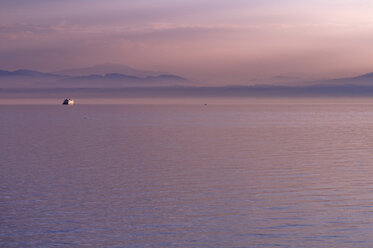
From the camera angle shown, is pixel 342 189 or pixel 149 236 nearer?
pixel 149 236

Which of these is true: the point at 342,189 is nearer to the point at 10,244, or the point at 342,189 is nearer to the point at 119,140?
the point at 10,244

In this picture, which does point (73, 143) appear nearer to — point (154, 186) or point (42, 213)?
point (154, 186)

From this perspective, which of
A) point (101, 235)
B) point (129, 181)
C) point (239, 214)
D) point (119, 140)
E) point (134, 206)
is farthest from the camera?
point (119, 140)

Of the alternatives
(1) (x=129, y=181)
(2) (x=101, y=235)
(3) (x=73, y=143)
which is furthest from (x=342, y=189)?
(3) (x=73, y=143)

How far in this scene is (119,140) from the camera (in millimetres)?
40344

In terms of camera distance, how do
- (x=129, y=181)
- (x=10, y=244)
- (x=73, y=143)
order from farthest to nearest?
1. (x=73, y=143)
2. (x=129, y=181)
3. (x=10, y=244)

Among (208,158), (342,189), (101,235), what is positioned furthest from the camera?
(208,158)

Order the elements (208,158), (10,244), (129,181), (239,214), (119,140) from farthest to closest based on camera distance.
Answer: (119,140), (208,158), (129,181), (239,214), (10,244)

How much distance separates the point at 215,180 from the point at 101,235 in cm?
818

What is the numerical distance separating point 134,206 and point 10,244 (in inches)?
179

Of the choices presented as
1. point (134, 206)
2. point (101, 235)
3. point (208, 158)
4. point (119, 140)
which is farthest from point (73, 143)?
point (101, 235)

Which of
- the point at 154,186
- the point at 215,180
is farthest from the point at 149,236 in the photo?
the point at 215,180

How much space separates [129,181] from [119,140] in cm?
1959

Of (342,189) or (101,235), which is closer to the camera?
(101,235)
